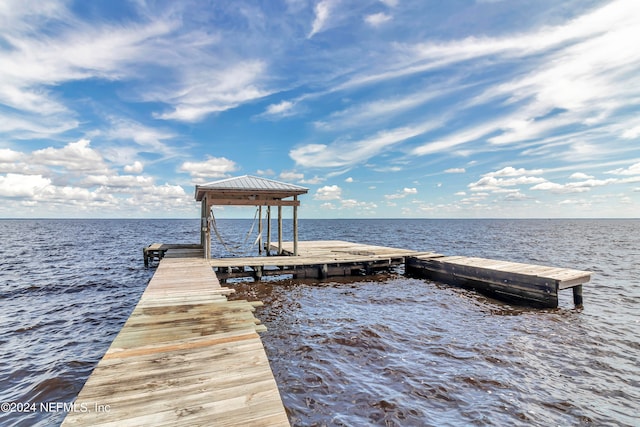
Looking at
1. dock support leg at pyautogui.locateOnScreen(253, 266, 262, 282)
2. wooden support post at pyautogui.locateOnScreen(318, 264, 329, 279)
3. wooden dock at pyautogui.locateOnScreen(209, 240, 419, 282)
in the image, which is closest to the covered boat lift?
wooden dock at pyautogui.locateOnScreen(209, 240, 419, 282)

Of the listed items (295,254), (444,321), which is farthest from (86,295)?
(444,321)

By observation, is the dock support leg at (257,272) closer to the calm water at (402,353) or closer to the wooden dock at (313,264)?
the wooden dock at (313,264)

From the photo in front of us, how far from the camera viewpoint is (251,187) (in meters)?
13.4

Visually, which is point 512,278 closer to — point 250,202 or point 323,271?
point 323,271

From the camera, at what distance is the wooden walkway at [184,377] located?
266 centimetres

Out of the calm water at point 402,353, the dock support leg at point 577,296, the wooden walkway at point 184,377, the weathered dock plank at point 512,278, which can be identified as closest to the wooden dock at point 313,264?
the calm water at point 402,353

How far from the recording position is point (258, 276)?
45.4ft

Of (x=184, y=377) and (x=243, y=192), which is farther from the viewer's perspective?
(x=243, y=192)

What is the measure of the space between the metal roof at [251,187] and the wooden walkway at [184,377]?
25.8 ft

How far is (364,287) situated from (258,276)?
4724mm

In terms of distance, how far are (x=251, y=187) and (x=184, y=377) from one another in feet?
34.7

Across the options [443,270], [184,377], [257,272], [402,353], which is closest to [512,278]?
[443,270]

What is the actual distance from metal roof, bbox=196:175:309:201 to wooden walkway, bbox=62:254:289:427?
7863mm

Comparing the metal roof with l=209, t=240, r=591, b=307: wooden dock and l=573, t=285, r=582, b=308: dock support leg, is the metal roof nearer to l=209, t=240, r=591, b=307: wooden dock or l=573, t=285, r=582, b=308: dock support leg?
l=209, t=240, r=591, b=307: wooden dock
